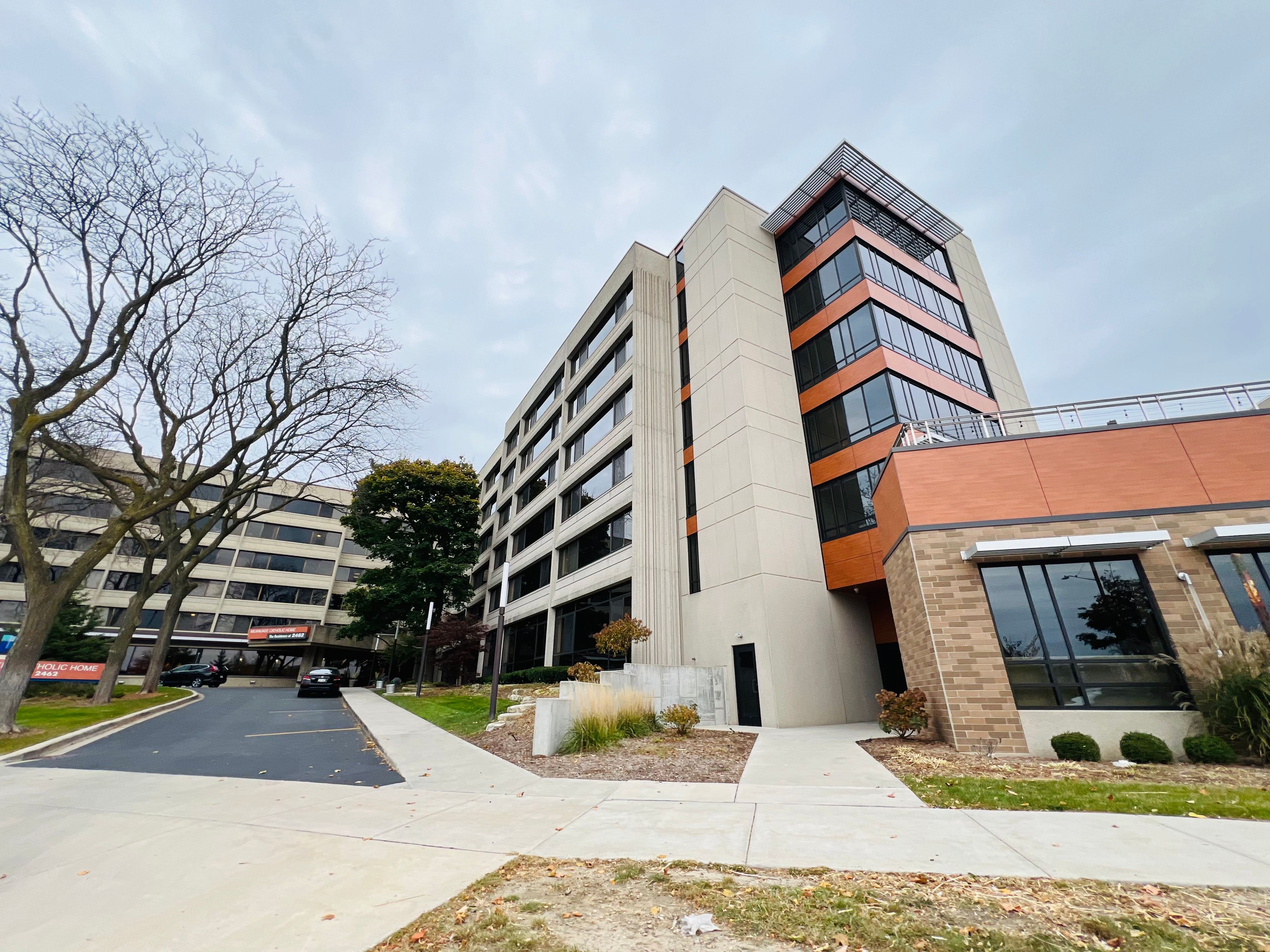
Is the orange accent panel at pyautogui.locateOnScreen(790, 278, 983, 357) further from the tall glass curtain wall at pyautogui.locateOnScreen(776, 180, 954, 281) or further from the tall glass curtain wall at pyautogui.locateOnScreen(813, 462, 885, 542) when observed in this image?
the tall glass curtain wall at pyautogui.locateOnScreen(813, 462, 885, 542)

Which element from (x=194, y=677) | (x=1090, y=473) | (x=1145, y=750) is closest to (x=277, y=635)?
(x=194, y=677)

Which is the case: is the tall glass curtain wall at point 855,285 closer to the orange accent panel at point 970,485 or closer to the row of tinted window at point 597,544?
the orange accent panel at point 970,485

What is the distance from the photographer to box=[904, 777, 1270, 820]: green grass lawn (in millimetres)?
6023

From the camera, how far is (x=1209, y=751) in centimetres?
883

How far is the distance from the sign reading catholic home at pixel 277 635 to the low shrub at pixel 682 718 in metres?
42.7

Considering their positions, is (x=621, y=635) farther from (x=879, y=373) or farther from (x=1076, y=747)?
(x=879, y=373)

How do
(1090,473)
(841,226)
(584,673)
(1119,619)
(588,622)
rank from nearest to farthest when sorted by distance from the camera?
(1119,619), (1090,473), (584,673), (841,226), (588,622)

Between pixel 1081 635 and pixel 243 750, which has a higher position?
pixel 1081 635

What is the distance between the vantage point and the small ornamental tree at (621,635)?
18.3 metres

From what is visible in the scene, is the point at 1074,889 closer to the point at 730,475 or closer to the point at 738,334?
the point at 730,475

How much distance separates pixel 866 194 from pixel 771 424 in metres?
12.3

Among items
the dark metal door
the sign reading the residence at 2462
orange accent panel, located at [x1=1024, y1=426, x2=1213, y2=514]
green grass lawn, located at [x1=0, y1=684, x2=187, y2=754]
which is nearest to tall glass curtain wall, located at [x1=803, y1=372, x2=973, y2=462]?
orange accent panel, located at [x1=1024, y1=426, x2=1213, y2=514]

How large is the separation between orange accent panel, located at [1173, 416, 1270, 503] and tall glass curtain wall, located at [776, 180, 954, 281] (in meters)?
15.0

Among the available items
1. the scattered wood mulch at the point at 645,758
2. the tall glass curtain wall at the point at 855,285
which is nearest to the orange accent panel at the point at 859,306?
the tall glass curtain wall at the point at 855,285
